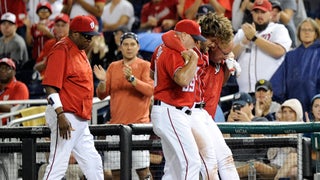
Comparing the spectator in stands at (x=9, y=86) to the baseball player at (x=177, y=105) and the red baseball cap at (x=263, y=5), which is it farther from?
the baseball player at (x=177, y=105)

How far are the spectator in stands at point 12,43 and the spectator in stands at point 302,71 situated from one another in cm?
395

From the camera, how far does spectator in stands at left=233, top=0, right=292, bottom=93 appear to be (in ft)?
39.8

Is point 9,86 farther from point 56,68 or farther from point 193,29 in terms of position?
point 193,29

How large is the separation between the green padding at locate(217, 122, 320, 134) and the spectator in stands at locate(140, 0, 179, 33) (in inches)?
197

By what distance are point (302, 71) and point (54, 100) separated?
3970 mm

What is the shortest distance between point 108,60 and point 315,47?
3156 mm

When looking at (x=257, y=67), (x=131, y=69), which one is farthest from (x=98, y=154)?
(x=257, y=67)

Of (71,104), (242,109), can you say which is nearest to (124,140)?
(71,104)

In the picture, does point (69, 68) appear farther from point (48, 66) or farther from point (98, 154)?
point (98, 154)

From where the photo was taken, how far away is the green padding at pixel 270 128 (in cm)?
860

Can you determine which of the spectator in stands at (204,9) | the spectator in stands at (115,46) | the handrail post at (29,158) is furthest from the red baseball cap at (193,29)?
the spectator in stands at (115,46)

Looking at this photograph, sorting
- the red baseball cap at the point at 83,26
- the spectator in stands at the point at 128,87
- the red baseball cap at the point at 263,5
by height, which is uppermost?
the red baseball cap at the point at 263,5

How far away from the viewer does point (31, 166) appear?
30.2ft

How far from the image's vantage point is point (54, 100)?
28.9 feet
